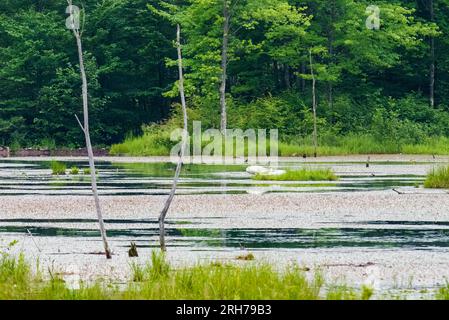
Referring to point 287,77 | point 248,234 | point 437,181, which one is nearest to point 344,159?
point 287,77

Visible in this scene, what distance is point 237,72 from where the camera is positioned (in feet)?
232

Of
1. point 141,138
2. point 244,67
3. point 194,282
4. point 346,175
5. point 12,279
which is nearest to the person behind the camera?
point 194,282

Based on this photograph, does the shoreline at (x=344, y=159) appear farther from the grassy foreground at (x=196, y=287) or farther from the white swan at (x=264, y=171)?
the grassy foreground at (x=196, y=287)

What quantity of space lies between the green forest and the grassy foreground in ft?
147

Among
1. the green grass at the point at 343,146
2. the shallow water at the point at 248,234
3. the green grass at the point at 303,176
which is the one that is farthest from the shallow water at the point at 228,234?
the green grass at the point at 343,146

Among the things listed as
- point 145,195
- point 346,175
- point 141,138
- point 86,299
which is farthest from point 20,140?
point 86,299

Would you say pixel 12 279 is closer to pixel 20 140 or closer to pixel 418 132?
pixel 418 132

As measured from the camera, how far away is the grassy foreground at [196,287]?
12.7 m

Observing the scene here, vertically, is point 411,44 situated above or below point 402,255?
above

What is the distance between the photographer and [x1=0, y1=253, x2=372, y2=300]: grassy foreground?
41.6 feet

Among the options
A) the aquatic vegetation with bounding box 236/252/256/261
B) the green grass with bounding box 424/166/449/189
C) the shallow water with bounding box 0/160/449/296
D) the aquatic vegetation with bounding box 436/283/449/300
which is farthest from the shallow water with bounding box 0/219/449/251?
the green grass with bounding box 424/166/449/189

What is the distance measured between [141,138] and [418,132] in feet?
49.4

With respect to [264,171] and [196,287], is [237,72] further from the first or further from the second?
[196,287]

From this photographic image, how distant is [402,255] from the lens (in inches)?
705
